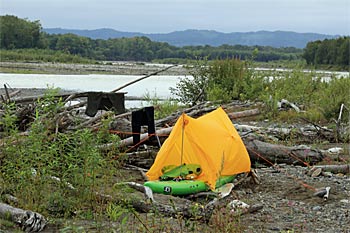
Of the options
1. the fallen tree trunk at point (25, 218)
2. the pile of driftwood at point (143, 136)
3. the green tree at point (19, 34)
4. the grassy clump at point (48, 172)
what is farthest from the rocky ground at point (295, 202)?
the green tree at point (19, 34)

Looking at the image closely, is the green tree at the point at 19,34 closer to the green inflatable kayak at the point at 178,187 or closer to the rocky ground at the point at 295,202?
the rocky ground at the point at 295,202

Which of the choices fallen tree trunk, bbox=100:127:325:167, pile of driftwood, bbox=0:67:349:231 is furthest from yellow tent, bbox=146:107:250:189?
fallen tree trunk, bbox=100:127:325:167

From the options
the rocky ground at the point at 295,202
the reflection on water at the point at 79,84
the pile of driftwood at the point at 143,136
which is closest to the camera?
the rocky ground at the point at 295,202

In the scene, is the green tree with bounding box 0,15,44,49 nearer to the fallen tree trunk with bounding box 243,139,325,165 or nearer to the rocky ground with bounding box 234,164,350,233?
the fallen tree trunk with bounding box 243,139,325,165

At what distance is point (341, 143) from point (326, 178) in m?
2.88

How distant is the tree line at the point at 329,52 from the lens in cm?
4559

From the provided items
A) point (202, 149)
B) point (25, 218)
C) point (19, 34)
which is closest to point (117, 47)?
point (19, 34)

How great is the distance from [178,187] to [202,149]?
694 millimetres

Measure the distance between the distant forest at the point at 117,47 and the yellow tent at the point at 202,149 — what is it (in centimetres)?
3682

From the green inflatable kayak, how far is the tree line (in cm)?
3755

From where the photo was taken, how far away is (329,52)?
1836 inches

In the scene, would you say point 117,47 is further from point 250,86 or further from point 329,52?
point 250,86

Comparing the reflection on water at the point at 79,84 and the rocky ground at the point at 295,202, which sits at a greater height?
the rocky ground at the point at 295,202

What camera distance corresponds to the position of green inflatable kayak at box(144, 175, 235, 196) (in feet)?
26.2
